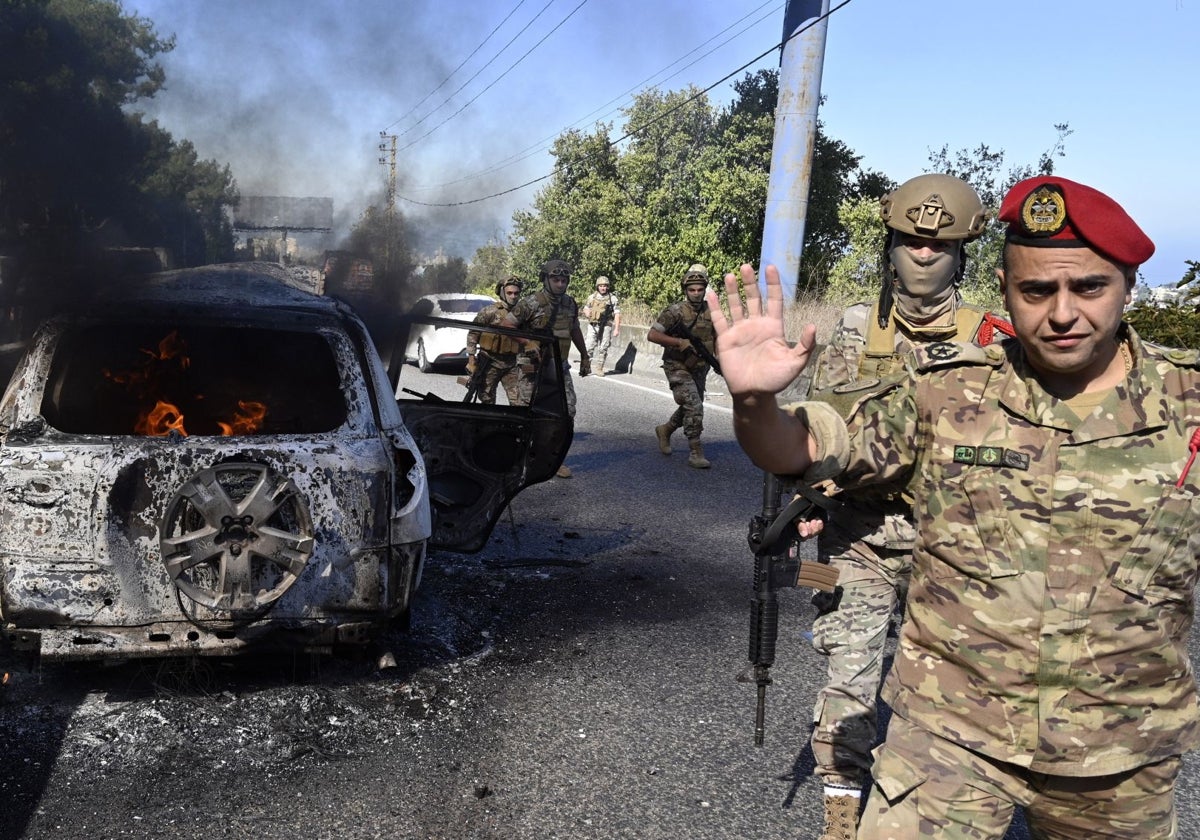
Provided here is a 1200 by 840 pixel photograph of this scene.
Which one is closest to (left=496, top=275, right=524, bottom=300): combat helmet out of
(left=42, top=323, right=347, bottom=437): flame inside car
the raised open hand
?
(left=42, top=323, right=347, bottom=437): flame inside car

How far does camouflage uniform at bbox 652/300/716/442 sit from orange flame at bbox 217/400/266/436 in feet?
16.8

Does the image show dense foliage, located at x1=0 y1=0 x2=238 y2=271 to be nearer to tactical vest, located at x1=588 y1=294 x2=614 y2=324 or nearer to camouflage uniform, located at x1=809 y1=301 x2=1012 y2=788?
camouflage uniform, located at x1=809 y1=301 x2=1012 y2=788

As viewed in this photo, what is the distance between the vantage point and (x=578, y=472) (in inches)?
397

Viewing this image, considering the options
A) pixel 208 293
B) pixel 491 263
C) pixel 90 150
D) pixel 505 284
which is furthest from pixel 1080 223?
pixel 491 263

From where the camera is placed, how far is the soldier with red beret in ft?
6.93

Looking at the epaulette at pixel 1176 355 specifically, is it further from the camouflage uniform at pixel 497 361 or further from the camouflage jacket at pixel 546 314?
the camouflage jacket at pixel 546 314

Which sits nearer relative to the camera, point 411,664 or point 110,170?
point 411,664

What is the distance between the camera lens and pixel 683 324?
1048 centimetres

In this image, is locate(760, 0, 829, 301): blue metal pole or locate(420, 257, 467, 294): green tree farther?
locate(760, 0, 829, 301): blue metal pole

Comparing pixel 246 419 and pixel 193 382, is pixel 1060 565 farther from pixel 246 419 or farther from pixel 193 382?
pixel 193 382

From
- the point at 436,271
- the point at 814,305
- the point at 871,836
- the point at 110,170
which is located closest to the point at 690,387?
the point at 436,271

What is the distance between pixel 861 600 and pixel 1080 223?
5.74 ft

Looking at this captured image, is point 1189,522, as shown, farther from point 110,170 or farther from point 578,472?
point 110,170

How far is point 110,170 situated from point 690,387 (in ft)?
18.6
